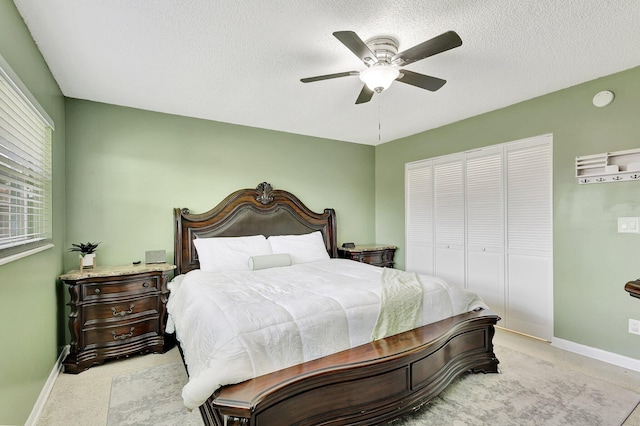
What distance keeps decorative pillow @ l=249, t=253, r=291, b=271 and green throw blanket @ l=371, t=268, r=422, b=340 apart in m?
1.37

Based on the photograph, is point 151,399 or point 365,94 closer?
point 151,399

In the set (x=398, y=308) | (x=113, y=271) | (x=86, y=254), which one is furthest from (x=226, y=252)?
(x=398, y=308)

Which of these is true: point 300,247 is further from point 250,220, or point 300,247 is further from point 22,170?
point 22,170

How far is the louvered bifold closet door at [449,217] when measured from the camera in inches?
158

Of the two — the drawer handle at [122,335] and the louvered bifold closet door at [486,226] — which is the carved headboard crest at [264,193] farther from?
the louvered bifold closet door at [486,226]

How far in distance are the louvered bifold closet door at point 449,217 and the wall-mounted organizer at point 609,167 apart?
4.14 feet

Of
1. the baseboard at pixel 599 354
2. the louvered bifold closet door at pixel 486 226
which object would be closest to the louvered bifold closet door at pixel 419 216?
the louvered bifold closet door at pixel 486 226

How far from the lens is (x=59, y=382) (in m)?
2.49

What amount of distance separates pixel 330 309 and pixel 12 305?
178 centimetres

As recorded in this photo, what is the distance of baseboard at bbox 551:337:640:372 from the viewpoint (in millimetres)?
2648

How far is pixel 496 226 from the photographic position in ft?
11.9

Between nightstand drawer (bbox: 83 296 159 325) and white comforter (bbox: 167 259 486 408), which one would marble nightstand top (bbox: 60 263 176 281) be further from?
white comforter (bbox: 167 259 486 408)

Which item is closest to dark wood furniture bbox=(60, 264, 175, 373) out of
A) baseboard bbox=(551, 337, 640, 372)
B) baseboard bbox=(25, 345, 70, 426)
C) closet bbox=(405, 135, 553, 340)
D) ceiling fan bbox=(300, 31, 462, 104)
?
baseboard bbox=(25, 345, 70, 426)

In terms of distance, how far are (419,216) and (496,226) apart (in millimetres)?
1134
